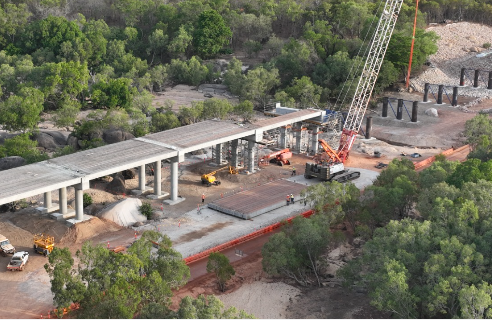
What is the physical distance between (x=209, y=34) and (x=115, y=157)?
65.2 metres

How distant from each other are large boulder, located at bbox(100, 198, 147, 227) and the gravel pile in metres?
63.7

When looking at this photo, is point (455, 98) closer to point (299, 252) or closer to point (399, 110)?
point (399, 110)

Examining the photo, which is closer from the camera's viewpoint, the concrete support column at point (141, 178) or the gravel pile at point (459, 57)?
the concrete support column at point (141, 178)

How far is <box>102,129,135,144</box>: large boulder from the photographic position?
8069 cm

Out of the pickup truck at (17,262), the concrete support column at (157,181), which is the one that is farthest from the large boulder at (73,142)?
the pickup truck at (17,262)

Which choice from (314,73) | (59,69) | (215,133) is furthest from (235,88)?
(215,133)

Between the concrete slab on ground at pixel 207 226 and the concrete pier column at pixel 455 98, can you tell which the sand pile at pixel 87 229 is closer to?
the concrete slab on ground at pixel 207 226

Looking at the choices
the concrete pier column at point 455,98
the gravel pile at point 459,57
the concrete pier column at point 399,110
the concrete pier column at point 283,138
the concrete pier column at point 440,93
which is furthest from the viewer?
the gravel pile at point 459,57

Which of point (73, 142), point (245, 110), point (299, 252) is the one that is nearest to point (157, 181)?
point (73, 142)

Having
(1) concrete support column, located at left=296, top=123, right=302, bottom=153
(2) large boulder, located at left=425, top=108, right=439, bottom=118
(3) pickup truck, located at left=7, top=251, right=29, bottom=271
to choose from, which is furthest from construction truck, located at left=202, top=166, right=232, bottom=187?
(2) large boulder, located at left=425, top=108, right=439, bottom=118

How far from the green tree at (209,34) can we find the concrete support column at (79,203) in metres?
68.4

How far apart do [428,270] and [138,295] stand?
17.4 m

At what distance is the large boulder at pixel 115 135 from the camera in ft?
265

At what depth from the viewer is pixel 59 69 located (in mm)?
99938
